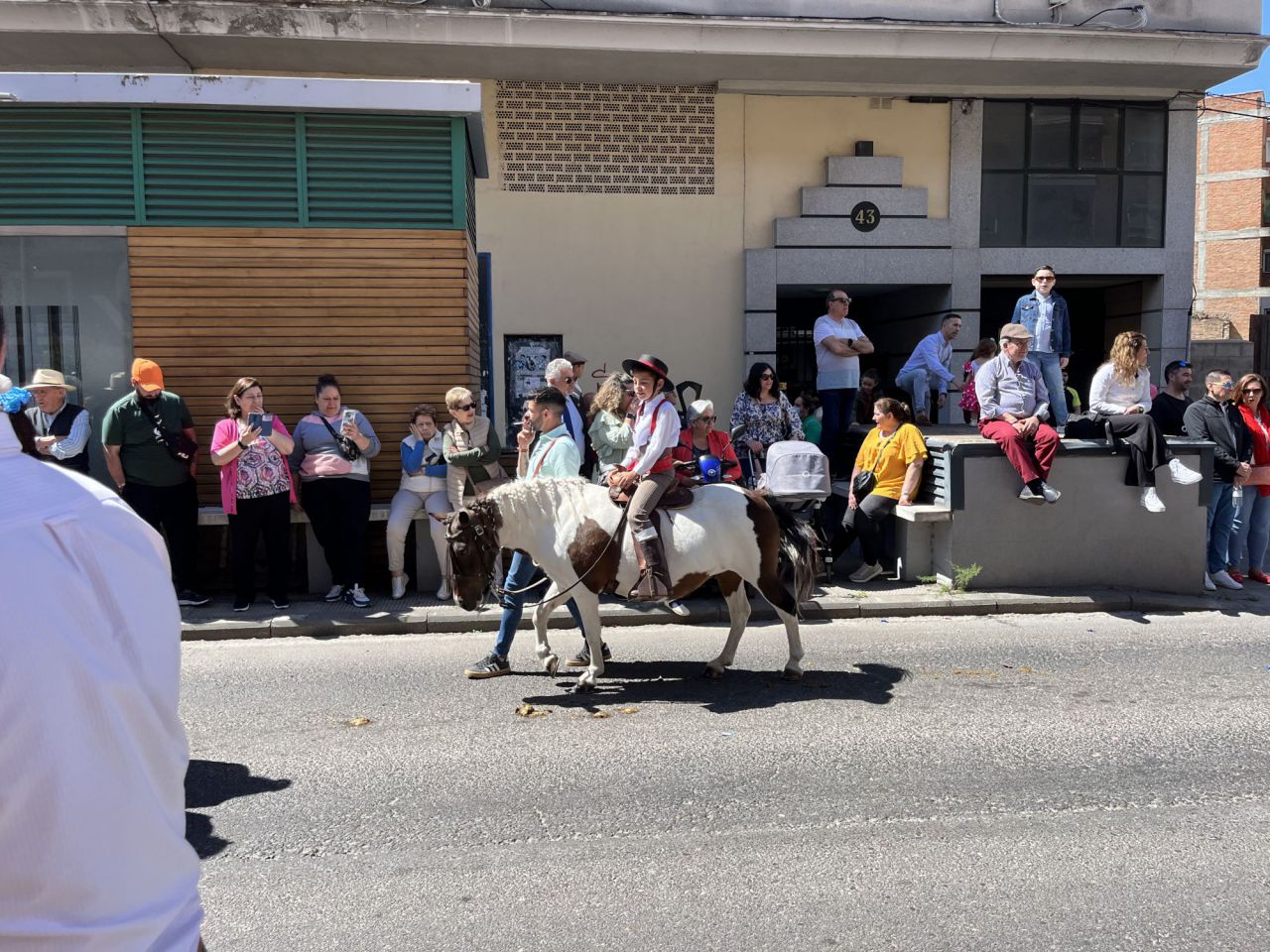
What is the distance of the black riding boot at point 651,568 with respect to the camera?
271 inches

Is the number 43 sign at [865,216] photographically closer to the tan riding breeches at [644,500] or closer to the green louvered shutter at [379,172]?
the green louvered shutter at [379,172]

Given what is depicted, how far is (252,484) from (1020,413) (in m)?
7.40

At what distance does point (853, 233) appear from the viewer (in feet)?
49.9

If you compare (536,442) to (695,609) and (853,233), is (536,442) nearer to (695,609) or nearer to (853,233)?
(695,609)

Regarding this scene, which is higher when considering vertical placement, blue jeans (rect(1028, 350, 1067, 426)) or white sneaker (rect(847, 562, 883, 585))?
blue jeans (rect(1028, 350, 1067, 426))

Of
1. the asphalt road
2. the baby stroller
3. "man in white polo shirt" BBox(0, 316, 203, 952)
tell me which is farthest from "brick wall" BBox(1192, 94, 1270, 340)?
"man in white polo shirt" BBox(0, 316, 203, 952)

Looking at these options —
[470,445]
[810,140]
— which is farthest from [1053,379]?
[470,445]

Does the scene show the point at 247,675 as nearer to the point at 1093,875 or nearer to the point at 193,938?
the point at 1093,875

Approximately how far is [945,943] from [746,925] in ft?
2.41

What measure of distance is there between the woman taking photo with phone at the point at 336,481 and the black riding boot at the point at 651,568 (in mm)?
3693

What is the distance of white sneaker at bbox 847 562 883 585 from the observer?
10.5 m

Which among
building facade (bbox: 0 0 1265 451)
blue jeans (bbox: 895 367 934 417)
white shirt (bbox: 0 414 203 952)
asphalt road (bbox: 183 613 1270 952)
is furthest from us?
building facade (bbox: 0 0 1265 451)

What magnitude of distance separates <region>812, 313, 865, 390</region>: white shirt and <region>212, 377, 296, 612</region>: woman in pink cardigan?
6.61 m

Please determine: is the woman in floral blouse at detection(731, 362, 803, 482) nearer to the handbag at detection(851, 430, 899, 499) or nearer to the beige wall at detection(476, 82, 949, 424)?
the handbag at detection(851, 430, 899, 499)
